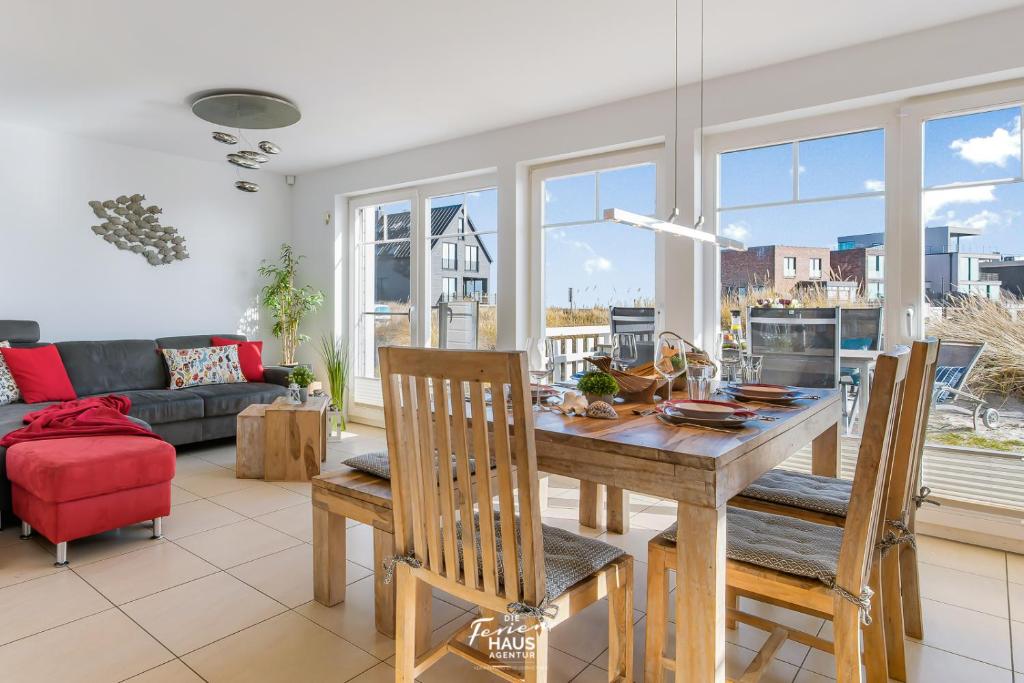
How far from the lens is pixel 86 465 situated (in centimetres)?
260

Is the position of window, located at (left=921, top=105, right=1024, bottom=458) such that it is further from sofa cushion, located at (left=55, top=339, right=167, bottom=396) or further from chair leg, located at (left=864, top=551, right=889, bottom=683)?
sofa cushion, located at (left=55, top=339, right=167, bottom=396)

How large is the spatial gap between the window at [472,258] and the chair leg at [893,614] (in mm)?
3630

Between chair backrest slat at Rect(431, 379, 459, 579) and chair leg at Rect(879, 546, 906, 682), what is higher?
chair backrest slat at Rect(431, 379, 459, 579)

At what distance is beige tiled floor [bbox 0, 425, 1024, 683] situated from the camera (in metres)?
1.85

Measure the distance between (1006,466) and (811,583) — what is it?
2.20 m

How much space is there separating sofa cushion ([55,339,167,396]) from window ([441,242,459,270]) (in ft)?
7.96

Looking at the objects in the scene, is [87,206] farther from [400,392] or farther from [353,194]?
[400,392]

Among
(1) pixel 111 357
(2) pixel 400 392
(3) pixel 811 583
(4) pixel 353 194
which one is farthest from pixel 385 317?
(3) pixel 811 583

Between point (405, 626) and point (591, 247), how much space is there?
10.2ft

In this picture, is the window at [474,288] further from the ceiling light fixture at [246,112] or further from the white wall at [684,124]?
the ceiling light fixture at [246,112]

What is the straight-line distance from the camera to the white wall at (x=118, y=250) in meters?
4.52

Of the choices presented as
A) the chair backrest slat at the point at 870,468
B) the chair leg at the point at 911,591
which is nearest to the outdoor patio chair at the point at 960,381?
the chair leg at the point at 911,591

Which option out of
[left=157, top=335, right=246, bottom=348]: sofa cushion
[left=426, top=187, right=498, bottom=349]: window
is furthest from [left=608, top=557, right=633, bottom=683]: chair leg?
[left=157, top=335, right=246, bottom=348]: sofa cushion

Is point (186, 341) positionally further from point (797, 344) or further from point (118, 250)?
point (797, 344)
